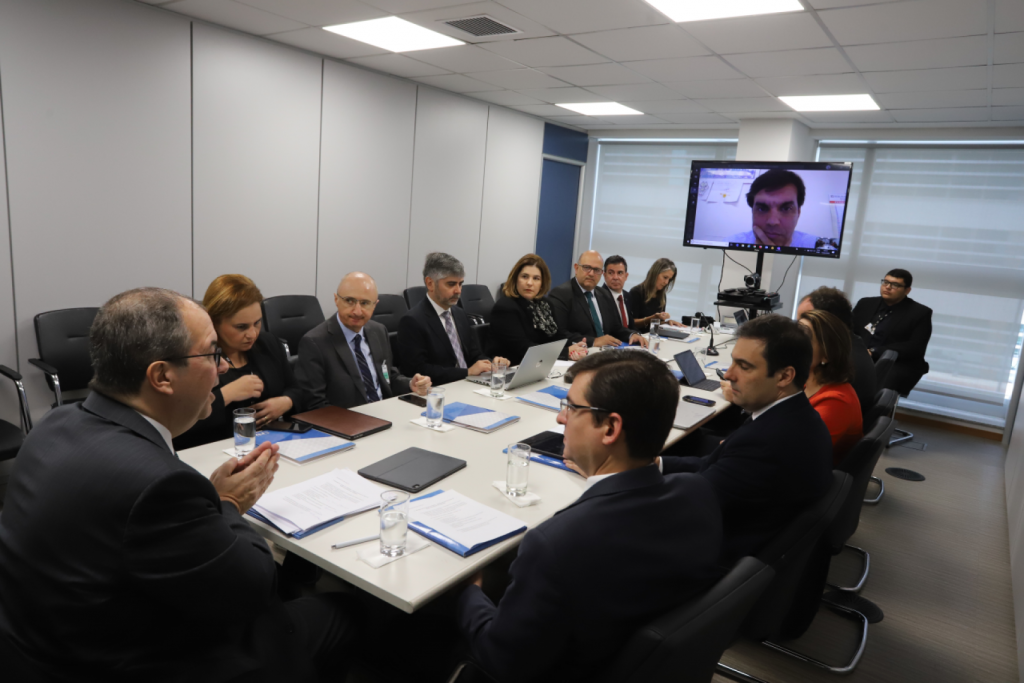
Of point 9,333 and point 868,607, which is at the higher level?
point 9,333

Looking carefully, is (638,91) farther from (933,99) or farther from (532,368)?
(532,368)

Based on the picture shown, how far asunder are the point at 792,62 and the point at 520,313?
2.45 m

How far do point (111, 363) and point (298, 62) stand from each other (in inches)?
159

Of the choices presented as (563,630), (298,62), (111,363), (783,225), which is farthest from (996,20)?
(298,62)

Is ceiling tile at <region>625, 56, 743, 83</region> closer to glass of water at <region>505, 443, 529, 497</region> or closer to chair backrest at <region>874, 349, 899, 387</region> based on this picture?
chair backrest at <region>874, 349, 899, 387</region>

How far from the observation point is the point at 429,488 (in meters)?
1.99

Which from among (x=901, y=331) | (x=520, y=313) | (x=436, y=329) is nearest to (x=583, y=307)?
(x=520, y=313)

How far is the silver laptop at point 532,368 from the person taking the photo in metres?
3.21

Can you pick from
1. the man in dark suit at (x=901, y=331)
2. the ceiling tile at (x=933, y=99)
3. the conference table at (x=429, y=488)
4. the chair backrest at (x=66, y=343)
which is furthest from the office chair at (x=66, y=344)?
the ceiling tile at (x=933, y=99)

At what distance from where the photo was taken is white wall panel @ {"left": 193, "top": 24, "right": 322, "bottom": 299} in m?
4.22

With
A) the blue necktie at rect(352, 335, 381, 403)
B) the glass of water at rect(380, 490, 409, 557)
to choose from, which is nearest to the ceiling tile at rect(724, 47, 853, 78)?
the blue necktie at rect(352, 335, 381, 403)

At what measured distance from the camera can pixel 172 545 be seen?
1193 mm

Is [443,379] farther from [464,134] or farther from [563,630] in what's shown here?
[464,134]

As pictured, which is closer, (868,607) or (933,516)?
(868,607)
